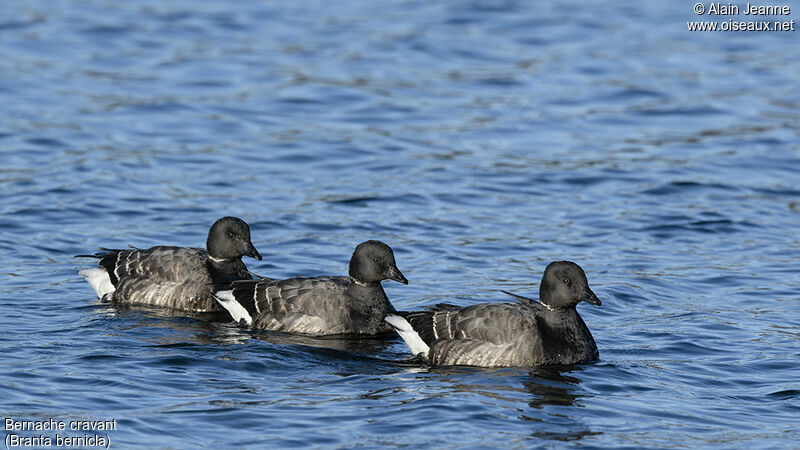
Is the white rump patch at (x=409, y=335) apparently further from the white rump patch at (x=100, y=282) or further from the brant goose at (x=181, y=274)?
the white rump patch at (x=100, y=282)

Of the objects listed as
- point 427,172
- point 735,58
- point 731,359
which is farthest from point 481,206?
point 735,58

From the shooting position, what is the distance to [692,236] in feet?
→ 71.8

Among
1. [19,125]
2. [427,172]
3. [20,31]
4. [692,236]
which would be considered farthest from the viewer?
[20,31]

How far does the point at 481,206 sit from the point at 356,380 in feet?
31.9

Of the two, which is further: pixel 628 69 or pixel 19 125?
pixel 628 69

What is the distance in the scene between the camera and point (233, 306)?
16984 mm

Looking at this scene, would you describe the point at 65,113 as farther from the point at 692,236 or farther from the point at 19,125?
the point at 692,236

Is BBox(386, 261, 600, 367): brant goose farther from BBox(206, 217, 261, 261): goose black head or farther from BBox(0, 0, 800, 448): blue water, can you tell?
BBox(206, 217, 261, 261): goose black head

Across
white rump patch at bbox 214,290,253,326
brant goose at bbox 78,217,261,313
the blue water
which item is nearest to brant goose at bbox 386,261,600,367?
the blue water

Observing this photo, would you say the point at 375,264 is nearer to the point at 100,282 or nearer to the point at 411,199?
the point at 100,282

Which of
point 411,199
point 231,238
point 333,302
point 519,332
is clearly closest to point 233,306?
point 231,238

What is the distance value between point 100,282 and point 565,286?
6.92 meters

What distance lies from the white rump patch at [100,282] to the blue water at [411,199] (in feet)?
1.54

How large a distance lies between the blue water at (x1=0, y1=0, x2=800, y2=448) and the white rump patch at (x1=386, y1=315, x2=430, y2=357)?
14.4 inches
